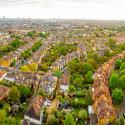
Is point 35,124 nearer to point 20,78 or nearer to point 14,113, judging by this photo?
point 14,113

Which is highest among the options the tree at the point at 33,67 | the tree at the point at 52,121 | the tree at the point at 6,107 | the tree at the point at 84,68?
the tree at the point at 84,68

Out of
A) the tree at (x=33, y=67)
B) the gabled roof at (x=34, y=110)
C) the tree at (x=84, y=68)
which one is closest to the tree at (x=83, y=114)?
the gabled roof at (x=34, y=110)

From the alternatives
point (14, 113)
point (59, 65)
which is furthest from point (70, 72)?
point (14, 113)

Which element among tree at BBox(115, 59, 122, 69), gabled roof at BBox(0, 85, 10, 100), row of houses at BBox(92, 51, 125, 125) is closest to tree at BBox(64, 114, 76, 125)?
row of houses at BBox(92, 51, 125, 125)

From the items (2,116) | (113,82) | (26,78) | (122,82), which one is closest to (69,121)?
(2,116)

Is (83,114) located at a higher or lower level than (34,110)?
lower

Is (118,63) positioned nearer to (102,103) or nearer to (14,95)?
(102,103)

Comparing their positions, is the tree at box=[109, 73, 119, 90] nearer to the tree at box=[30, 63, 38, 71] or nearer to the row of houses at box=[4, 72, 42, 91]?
the row of houses at box=[4, 72, 42, 91]

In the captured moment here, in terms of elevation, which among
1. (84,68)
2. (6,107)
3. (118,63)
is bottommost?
(6,107)

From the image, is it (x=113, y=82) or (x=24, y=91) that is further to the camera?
(x=113, y=82)

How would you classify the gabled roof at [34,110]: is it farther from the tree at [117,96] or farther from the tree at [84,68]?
the tree at [84,68]

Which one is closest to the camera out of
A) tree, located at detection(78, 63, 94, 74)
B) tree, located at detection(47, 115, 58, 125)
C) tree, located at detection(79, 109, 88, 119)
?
tree, located at detection(47, 115, 58, 125)
